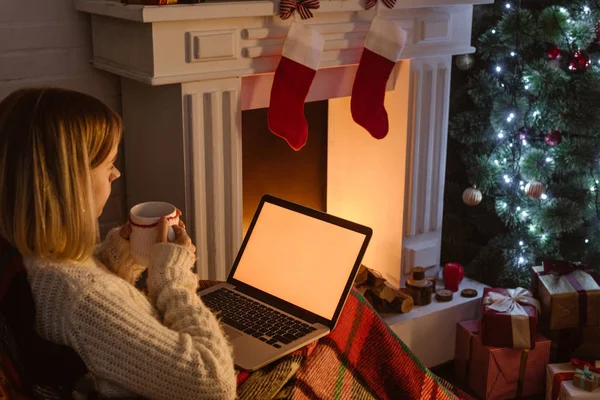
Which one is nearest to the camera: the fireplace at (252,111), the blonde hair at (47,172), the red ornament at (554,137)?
the blonde hair at (47,172)

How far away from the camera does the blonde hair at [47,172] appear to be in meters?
1.14

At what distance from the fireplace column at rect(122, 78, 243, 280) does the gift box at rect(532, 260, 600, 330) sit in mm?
931

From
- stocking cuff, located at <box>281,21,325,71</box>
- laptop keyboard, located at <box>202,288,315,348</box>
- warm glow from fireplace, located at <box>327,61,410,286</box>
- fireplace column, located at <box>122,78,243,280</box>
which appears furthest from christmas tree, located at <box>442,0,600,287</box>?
laptop keyboard, located at <box>202,288,315,348</box>

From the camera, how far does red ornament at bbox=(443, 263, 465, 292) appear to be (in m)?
2.46

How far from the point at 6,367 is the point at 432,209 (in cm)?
156

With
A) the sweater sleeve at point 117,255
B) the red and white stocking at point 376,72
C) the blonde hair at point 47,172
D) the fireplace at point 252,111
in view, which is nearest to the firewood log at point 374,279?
the fireplace at point 252,111

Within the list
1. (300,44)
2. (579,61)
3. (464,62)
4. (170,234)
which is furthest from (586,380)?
(170,234)

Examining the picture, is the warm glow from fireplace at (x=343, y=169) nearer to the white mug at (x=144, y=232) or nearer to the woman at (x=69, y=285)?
the white mug at (x=144, y=232)

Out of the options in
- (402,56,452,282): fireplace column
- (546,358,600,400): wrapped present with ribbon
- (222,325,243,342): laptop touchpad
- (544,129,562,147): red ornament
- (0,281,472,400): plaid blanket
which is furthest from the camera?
(544,129,562,147): red ornament

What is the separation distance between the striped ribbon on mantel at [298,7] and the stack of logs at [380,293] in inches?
29.4

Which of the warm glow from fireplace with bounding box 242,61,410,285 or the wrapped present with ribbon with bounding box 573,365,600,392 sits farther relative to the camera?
the warm glow from fireplace with bounding box 242,61,410,285

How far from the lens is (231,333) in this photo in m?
1.46

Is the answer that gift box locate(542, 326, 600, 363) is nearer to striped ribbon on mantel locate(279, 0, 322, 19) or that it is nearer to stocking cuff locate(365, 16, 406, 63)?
stocking cuff locate(365, 16, 406, 63)

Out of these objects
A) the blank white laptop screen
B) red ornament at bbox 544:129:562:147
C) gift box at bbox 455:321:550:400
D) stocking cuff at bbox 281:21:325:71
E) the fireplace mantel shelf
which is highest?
the fireplace mantel shelf
